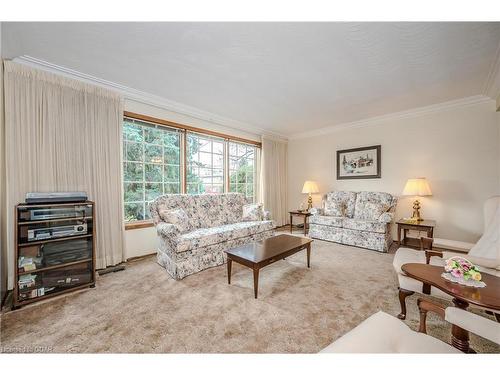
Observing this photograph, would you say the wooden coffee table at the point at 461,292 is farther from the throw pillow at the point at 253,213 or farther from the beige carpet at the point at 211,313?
the throw pillow at the point at 253,213

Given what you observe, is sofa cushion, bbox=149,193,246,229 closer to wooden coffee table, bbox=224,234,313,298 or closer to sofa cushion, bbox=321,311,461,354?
wooden coffee table, bbox=224,234,313,298

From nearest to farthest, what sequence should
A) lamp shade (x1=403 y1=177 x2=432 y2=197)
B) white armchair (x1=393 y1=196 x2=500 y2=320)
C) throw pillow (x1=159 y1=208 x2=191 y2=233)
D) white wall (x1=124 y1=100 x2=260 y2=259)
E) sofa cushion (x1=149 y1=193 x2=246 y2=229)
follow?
white armchair (x1=393 y1=196 x2=500 y2=320) → throw pillow (x1=159 y1=208 x2=191 y2=233) → sofa cushion (x1=149 y1=193 x2=246 y2=229) → white wall (x1=124 y1=100 x2=260 y2=259) → lamp shade (x1=403 y1=177 x2=432 y2=197)

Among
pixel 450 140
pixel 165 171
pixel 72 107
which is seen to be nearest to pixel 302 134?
pixel 450 140

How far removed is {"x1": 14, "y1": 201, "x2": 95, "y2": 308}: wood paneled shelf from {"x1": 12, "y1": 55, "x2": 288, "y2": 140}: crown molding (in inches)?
64.3

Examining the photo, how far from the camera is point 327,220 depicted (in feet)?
14.0

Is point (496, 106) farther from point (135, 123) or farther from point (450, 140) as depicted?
point (135, 123)

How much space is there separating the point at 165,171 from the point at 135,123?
0.89 metres

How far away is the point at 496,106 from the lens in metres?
3.14

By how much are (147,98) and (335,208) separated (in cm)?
410

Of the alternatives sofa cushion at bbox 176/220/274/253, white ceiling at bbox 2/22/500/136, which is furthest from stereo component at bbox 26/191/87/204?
white ceiling at bbox 2/22/500/136

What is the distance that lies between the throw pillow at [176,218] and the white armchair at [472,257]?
2.52 metres

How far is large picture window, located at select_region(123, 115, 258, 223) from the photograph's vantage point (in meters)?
3.33

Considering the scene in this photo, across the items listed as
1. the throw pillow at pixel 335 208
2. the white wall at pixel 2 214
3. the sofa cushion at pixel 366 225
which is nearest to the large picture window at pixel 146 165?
the white wall at pixel 2 214

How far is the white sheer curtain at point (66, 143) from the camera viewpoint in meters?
2.23
